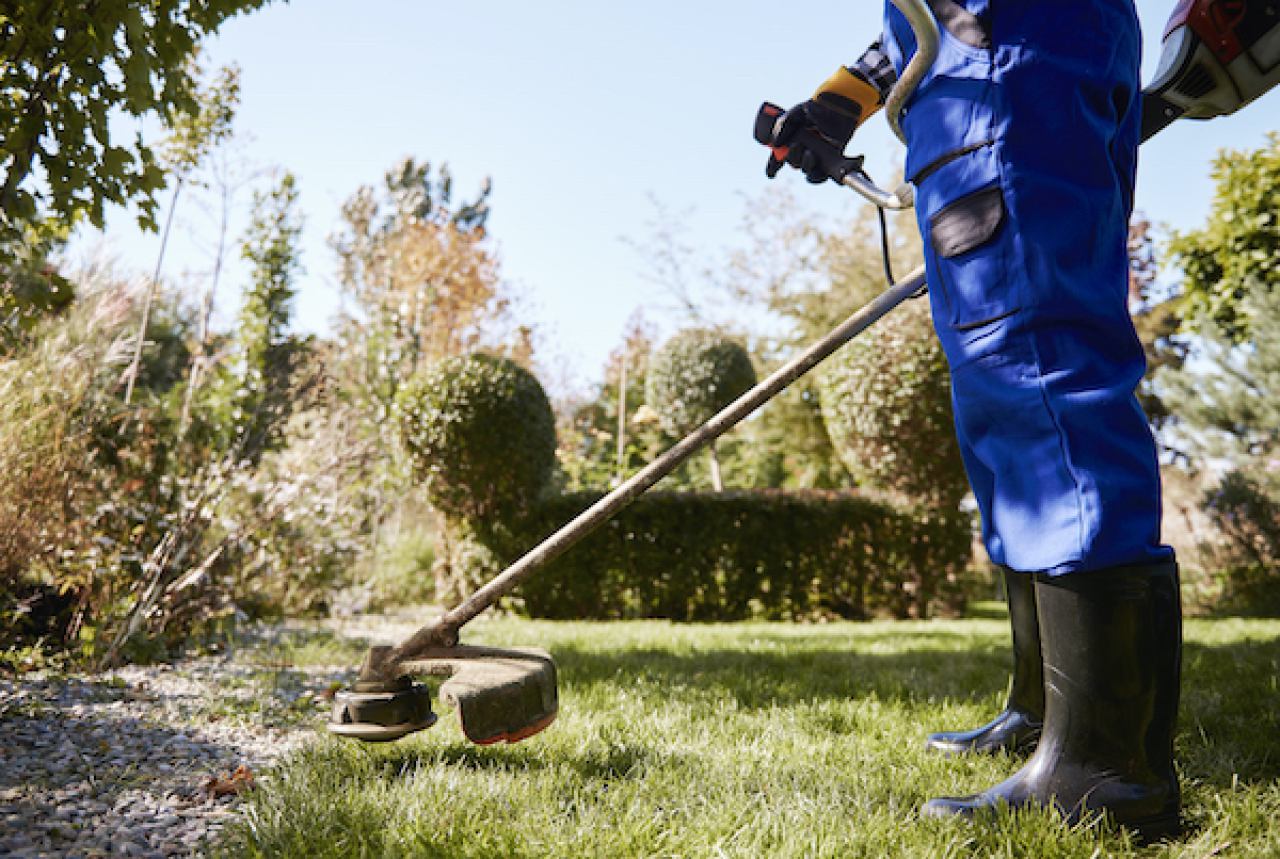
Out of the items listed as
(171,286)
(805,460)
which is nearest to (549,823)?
(805,460)

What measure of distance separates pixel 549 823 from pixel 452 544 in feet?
18.9

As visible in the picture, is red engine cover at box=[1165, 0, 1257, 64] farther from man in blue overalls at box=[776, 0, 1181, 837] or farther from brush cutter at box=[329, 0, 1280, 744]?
man in blue overalls at box=[776, 0, 1181, 837]

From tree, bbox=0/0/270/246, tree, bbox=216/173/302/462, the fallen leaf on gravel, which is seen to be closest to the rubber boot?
the fallen leaf on gravel

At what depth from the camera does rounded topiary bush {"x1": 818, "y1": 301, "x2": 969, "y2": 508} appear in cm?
714

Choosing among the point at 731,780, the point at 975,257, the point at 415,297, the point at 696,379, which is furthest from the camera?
the point at 415,297

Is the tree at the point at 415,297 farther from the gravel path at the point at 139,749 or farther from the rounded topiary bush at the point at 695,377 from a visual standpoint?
the gravel path at the point at 139,749

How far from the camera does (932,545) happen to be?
719 centimetres

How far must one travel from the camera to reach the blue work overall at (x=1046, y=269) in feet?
4.29

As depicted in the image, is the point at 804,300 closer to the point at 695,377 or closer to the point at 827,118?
the point at 695,377

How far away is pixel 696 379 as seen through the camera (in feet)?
33.1

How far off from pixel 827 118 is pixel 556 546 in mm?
1165

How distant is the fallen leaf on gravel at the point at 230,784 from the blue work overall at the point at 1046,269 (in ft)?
5.09

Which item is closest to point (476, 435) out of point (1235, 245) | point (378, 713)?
point (378, 713)

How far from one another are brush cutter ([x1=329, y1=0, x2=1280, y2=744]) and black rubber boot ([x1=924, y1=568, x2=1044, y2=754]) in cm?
69
